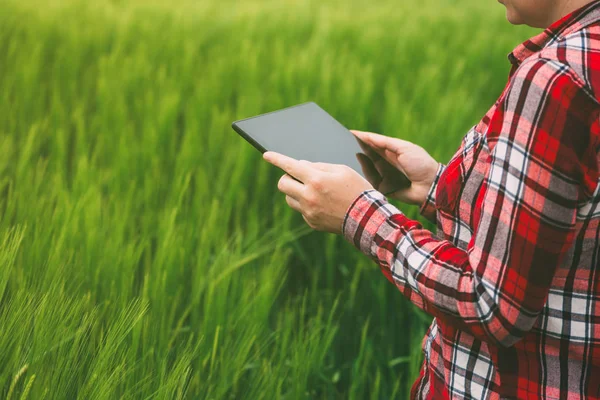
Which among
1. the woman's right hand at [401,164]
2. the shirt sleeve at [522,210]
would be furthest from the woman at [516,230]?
the woman's right hand at [401,164]

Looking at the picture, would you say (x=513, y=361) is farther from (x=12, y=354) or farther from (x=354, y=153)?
(x=12, y=354)

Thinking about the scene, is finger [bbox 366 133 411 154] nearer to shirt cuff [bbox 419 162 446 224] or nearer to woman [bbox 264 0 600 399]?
shirt cuff [bbox 419 162 446 224]

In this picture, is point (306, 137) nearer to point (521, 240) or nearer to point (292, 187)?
point (292, 187)

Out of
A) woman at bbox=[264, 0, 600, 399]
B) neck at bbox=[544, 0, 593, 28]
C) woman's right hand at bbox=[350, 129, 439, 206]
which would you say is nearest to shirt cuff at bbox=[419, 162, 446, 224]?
woman's right hand at bbox=[350, 129, 439, 206]

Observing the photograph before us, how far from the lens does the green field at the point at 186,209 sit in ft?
2.72

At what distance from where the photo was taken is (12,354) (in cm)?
71

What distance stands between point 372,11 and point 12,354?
2991mm

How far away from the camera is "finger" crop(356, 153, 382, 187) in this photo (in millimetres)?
934

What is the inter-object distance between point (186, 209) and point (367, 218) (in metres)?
0.66

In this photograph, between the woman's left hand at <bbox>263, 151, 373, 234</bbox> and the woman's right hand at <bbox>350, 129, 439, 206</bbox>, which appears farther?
the woman's right hand at <bbox>350, 129, 439, 206</bbox>

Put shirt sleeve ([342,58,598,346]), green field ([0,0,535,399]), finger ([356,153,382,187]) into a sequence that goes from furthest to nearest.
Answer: finger ([356,153,382,187]), green field ([0,0,535,399]), shirt sleeve ([342,58,598,346])

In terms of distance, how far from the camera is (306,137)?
92 cm

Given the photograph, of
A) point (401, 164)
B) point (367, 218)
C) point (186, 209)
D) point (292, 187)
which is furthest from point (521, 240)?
point (186, 209)

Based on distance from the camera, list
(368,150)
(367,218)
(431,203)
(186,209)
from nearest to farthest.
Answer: (367,218) → (431,203) → (368,150) → (186,209)
